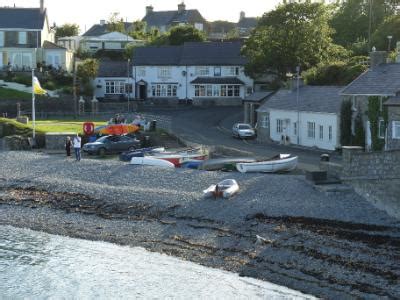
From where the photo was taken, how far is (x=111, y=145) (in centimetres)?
4753

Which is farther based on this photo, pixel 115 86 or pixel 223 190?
pixel 115 86

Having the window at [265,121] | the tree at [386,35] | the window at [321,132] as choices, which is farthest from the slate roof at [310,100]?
the tree at [386,35]

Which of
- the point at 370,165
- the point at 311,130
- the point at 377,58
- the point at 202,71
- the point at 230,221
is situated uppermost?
the point at 377,58

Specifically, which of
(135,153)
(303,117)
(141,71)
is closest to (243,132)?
(303,117)

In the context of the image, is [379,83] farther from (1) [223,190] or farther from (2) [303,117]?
(1) [223,190]

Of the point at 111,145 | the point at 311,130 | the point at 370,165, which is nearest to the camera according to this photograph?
the point at 370,165

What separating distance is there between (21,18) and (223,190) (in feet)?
206

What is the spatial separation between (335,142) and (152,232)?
19.5 meters

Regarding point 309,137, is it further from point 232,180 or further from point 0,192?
point 0,192

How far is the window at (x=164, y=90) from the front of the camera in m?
86.5

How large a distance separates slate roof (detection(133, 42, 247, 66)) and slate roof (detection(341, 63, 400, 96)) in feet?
137

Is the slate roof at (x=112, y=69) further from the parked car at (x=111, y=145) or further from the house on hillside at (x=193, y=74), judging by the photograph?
the parked car at (x=111, y=145)

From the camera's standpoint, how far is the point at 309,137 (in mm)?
49781

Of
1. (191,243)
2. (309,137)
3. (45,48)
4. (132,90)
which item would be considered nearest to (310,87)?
(309,137)
